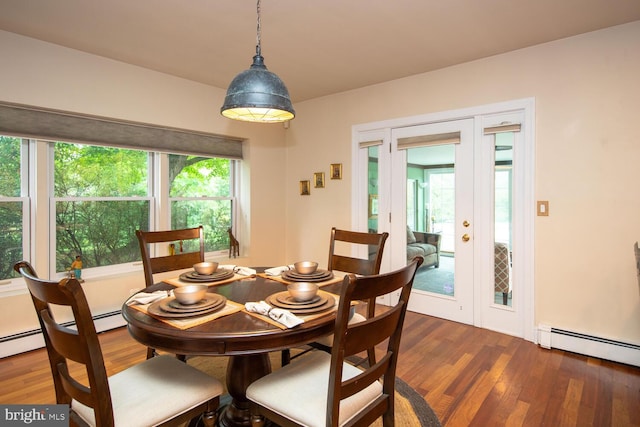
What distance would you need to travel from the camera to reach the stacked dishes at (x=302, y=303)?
1.46 metres

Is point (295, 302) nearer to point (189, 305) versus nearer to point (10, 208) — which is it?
point (189, 305)

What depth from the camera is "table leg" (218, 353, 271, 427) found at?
5.81ft

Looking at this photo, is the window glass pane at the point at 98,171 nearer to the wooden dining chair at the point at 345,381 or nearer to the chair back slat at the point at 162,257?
the chair back slat at the point at 162,257

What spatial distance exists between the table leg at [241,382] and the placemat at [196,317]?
15.0 inches

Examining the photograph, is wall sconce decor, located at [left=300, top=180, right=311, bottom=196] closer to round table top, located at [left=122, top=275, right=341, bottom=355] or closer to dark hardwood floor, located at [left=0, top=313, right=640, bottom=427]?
dark hardwood floor, located at [left=0, top=313, right=640, bottom=427]

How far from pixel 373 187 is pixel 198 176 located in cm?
192

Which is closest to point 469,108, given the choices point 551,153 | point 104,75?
point 551,153

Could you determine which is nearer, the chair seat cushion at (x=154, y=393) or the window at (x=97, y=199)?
the chair seat cushion at (x=154, y=393)

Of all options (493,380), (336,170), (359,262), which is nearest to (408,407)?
(493,380)

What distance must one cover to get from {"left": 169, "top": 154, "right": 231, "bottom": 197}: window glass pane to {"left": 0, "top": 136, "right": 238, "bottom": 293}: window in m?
0.01

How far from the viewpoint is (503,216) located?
304cm

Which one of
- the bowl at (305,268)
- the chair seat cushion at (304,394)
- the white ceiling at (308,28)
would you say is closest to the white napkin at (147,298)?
the chair seat cushion at (304,394)

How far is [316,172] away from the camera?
14.0 ft

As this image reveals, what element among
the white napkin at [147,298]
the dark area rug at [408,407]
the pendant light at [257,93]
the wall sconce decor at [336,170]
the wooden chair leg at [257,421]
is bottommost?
the dark area rug at [408,407]
